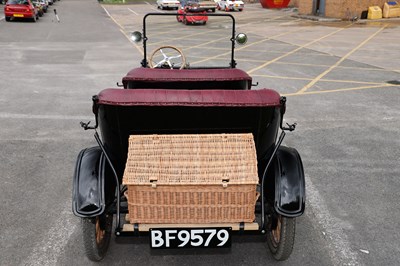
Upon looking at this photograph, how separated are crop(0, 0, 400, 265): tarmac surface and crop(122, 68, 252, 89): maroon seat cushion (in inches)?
56.8

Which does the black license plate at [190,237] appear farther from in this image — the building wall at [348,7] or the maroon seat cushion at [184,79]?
the building wall at [348,7]

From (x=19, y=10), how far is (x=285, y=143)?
2191 centimetres

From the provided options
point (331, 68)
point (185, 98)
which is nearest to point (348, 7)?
point (331, 68)

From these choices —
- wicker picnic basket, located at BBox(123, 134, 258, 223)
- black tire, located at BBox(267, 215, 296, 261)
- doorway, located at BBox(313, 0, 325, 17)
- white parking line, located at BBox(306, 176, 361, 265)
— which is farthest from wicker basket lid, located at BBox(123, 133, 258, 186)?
doorway, located at BBox(313, 0, 325, 17)

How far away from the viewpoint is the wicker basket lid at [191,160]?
2.72 metres

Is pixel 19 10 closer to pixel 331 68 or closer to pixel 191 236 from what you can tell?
pixel 331 68

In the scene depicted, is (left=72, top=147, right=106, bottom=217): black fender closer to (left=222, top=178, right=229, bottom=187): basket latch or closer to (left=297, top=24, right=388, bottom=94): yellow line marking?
(left=222, top=178, right=229, bottom=187): basket latch

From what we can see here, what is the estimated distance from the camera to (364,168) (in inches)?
195

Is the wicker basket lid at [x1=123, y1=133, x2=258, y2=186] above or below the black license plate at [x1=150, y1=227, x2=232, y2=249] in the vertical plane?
above

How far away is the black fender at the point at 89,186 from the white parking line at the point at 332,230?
1967 millimetres

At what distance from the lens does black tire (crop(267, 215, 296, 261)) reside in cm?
298

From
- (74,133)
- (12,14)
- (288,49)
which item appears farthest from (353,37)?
(12,14)

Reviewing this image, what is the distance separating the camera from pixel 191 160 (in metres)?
2.83

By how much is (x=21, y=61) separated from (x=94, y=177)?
10148mm
